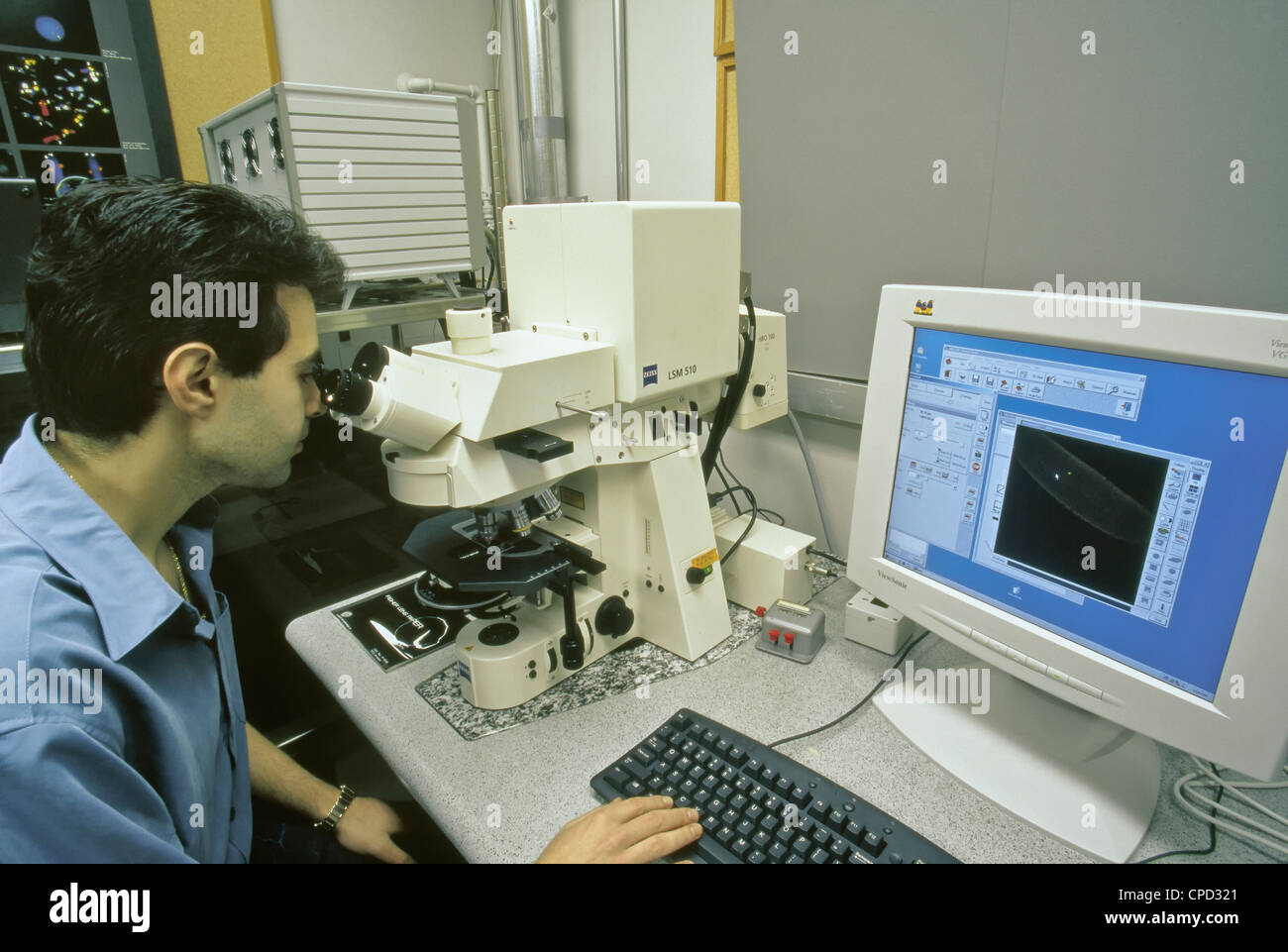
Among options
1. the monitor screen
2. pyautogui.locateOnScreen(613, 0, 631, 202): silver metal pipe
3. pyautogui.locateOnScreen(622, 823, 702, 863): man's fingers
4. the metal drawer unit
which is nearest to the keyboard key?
pyautogui.locateOnScreen(622, 823, 702, 863): man's fingers

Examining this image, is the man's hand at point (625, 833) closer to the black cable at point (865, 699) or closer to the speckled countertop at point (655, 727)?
the speckled countertop at point (655, 727)

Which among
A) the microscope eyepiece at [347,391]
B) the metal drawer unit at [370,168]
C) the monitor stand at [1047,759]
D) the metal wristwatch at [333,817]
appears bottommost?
the metal wristwatch at [333,817]

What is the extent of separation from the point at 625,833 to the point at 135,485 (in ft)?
2.19

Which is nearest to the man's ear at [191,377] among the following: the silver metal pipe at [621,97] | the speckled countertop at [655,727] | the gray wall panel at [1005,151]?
the speckled countertop at [655,727]

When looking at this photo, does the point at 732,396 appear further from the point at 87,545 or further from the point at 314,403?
the point at 87,545

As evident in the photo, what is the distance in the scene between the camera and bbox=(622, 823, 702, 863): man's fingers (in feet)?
2.25

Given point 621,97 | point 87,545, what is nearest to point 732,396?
point 87,545

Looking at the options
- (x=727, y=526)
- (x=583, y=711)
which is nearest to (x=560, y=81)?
(x=727, y=526)

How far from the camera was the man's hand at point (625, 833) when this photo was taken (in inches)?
27.2

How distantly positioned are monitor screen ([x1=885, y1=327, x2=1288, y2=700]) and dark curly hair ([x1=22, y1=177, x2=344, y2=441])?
817 millimetres

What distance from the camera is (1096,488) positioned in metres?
0.70

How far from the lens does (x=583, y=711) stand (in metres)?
0.97

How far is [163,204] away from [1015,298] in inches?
35.7

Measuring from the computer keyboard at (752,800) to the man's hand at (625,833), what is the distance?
2 cm
